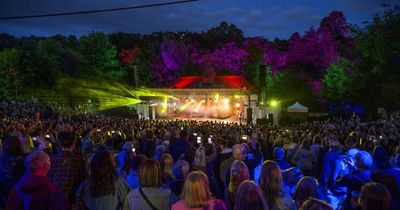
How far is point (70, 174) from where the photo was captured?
16.4 ft

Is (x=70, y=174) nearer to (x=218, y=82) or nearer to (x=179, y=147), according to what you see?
(x=179, y=147)

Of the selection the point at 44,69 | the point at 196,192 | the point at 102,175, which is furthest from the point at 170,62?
the point at 196,192

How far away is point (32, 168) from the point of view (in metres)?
4.11

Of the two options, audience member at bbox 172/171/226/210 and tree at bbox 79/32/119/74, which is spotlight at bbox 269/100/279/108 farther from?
audience member at bbox 172/171/226/210

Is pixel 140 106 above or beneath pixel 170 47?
beneath

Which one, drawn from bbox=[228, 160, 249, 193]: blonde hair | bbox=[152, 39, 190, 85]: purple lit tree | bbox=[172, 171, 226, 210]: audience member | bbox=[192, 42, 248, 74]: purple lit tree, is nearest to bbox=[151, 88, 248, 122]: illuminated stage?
bbox=[192, 42, 248, 74]: purple lit tree

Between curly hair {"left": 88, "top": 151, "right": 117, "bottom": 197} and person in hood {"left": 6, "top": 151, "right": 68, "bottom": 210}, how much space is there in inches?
15.6

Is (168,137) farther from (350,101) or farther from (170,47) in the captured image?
(170,47)

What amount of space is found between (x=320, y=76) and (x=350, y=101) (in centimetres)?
1221

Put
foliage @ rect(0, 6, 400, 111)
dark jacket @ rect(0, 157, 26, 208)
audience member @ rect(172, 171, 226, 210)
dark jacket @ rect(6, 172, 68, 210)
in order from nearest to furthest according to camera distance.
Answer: audience member @ rect(172, 171, 226, 210)
dark jacket @ rect(6, 172, 68, 210)
dark jacket @ rect(0, 157, 26, 208)
foliage @ rect(0, 6, 400, 111)

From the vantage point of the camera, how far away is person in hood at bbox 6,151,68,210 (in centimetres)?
402

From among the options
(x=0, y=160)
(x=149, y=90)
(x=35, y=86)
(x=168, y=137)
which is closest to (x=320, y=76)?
(x=149, y=90)

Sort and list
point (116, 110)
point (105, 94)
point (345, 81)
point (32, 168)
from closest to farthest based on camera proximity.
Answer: point (32, 168), point (345, 81), point (116, 110), point (105, 94)

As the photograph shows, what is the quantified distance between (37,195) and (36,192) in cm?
4
